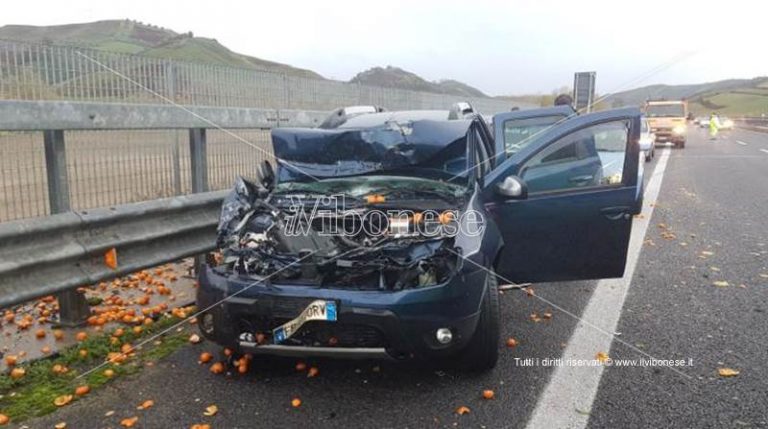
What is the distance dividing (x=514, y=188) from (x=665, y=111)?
86.4ft

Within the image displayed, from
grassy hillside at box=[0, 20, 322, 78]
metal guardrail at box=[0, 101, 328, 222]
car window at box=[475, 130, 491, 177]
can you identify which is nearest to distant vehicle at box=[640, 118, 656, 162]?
car window at box=[475, 130, 491, 177]

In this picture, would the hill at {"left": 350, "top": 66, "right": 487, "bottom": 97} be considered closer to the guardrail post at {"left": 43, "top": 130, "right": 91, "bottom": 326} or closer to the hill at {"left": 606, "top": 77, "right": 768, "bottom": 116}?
the guardrail post at {"left": 43, "top": 130, "right": 91, "bottom": 326}

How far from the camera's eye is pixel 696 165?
19.8m

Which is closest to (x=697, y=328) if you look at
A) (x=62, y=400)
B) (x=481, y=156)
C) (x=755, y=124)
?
(x=481, y=156)

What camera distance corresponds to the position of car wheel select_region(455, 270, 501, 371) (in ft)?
12.5

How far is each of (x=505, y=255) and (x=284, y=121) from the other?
404 centimetres

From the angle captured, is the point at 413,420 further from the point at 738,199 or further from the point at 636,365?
the point at 738,199

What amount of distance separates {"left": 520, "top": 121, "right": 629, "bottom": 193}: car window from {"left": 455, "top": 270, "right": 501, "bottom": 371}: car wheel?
1.36 metres

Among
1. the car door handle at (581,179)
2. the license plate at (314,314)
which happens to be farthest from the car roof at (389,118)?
the license plate at (314,314)

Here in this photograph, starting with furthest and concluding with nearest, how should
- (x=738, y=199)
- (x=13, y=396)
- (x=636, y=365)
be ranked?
(x=738, y=199) → (x=636, y=365) → (x=13, y=396)

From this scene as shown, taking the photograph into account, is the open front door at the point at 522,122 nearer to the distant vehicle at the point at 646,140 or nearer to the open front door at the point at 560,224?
the distant vehicle at the point at 646,140

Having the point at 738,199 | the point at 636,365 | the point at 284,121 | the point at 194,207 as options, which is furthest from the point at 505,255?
Result: the point at 738,199

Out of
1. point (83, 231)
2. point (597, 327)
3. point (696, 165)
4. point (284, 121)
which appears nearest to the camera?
point (83, 231)

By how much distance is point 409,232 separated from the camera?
13.1 feet
